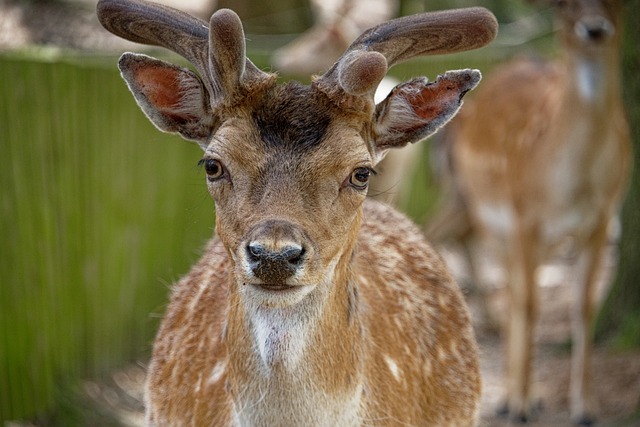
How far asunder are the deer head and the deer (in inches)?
174

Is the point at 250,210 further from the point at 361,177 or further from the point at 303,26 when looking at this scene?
the point at 303,26

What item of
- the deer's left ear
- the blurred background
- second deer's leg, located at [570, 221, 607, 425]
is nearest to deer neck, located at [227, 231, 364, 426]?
the deer's left ear

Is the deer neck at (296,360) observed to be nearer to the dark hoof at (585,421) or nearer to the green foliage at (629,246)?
the dark hoof at (585,421)

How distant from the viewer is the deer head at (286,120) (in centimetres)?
371

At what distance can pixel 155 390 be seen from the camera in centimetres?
496

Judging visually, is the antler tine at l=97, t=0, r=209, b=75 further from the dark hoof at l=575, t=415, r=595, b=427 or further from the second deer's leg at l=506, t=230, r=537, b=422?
the dark hoof at l=575, t=415, r=595, b=427

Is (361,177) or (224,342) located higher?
(361,177)

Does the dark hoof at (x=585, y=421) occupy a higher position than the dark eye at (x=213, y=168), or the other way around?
the dark eye at (x=213, y=168)

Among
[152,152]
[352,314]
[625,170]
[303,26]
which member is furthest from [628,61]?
[303,26]

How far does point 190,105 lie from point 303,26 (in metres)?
14.3

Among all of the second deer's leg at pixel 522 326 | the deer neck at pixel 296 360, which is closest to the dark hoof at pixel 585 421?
the second deer's leg at pixel 522 326

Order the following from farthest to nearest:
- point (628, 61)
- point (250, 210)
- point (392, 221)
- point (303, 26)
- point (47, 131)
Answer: point (303, 26)
point (628, 61)
point (47, 131)
point (392, 221)
point (250, 210)

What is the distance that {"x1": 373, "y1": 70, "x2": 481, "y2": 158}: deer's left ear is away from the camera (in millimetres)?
4281

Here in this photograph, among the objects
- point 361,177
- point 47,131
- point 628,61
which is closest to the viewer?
point 361,177
